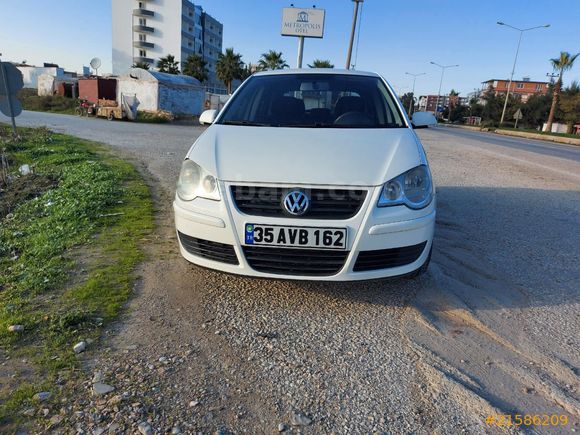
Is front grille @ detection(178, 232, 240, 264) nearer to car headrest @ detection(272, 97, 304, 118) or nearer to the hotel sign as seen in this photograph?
car headrest @ detection(272, 97, 304, 118)

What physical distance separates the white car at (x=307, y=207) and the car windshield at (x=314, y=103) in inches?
22.3

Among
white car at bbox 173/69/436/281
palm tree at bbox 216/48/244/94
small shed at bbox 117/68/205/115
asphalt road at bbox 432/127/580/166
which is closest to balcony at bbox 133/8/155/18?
palm tree at bbox 216/48/244/94

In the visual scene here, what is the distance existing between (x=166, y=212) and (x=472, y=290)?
3.54 metres

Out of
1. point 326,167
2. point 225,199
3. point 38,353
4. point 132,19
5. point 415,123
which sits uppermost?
point 132,19

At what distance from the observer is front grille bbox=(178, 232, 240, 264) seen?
268 centimetres

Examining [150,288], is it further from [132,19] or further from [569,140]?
[132,19]

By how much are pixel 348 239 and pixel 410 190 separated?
0.59 m

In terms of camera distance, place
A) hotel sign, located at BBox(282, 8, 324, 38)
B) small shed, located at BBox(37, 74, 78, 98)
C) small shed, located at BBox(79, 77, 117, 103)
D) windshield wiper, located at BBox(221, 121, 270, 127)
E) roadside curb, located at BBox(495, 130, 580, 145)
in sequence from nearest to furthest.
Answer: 1. windshield wiper, located at BBox(221, 121, 270, 127)
2. hotel sign, located at BBox(282, 8, 324, 38)
3. roadside curb, located at BBox(495, 130, 580, 145)
4. small shed, located at BBox(79, 77, 117, 103)
5. small shed, located at BBox(37, 74, 78, 98)

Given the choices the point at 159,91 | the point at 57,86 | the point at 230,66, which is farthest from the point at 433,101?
the point at 159,91

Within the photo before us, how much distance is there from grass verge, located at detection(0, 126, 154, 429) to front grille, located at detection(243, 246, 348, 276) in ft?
3.22

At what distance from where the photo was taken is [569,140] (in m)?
31.3

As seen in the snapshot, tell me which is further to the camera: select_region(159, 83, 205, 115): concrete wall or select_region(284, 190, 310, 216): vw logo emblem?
select_region(159, 83, 205, 115): concrete wall

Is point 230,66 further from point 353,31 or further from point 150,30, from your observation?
point 353,31

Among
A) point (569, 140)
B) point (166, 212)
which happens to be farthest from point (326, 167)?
point (569, 140)
